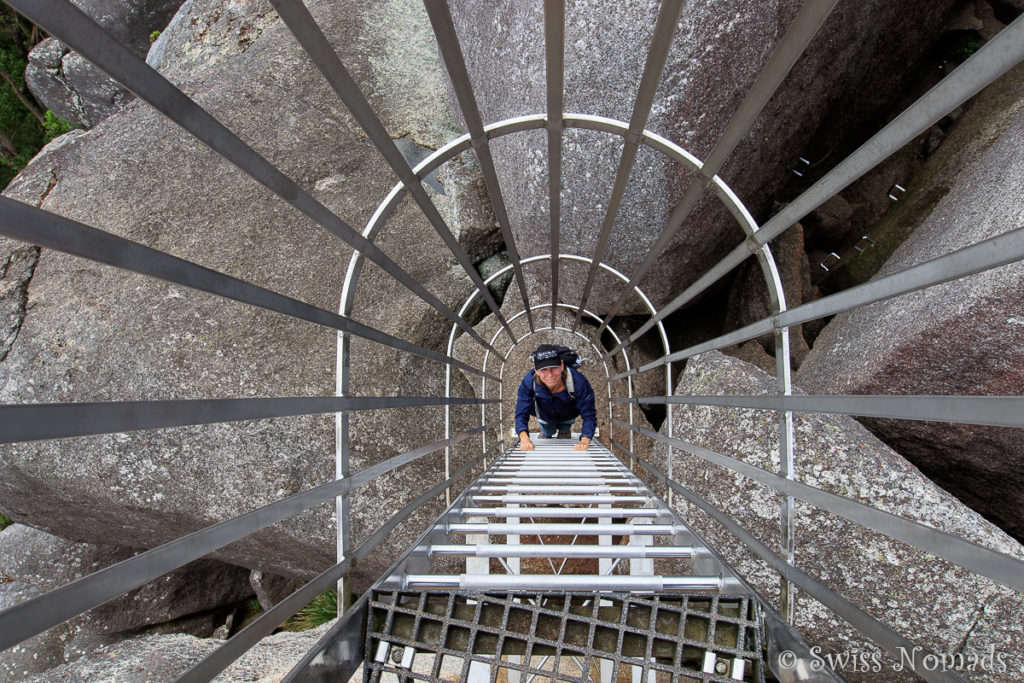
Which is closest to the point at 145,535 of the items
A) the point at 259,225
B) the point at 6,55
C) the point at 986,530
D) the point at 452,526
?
the point at 259,225

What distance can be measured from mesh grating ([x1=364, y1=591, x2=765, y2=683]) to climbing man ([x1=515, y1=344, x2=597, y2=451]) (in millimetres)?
2920

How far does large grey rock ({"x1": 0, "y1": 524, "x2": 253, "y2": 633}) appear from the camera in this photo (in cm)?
614

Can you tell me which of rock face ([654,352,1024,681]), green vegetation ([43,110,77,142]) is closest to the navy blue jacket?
rock face ([654,352,1024,681])

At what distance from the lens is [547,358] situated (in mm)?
4387

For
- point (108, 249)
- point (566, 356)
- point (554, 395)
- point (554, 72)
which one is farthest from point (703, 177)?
point (554, 395)

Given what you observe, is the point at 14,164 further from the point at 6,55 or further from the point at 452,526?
the point at 452,526

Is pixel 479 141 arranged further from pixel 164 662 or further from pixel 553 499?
pixel 164 662

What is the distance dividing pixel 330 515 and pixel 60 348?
103 inches

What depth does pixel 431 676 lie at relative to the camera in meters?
1.22

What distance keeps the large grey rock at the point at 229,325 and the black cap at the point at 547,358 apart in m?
1.17

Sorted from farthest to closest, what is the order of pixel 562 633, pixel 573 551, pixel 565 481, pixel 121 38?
pixel 121 38 < pixel 565 481 < pixel 573 551 < pixel 562 633

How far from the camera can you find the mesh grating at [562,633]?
48.5 inches

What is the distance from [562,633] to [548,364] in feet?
10.4

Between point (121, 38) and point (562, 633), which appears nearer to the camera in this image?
point (562, 633)
